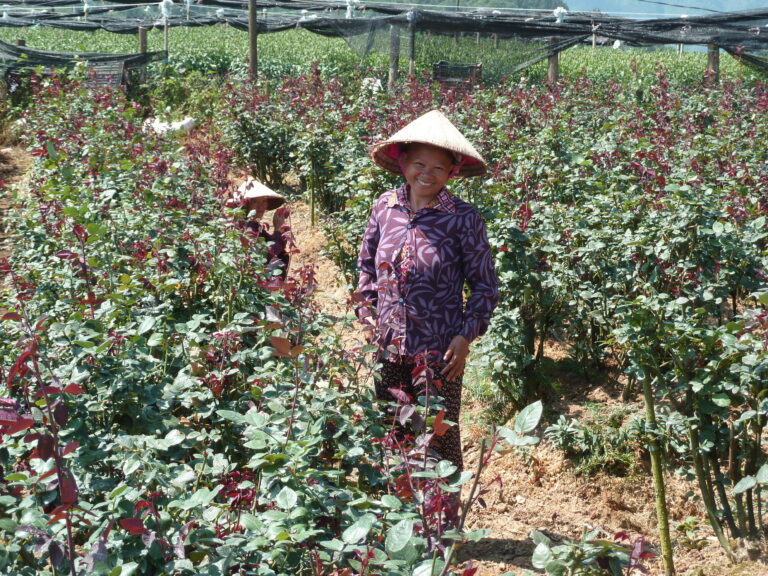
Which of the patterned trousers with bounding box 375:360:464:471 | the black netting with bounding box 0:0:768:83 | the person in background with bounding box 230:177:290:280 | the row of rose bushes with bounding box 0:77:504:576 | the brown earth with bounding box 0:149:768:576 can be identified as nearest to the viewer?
the row of rose bushes with bounding box 0:77:504:576

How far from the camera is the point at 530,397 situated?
4379 millimetres

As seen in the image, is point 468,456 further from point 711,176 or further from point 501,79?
point 501,79

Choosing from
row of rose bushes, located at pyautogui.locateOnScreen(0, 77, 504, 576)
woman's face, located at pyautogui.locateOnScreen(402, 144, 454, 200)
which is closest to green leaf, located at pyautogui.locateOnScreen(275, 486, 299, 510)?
row of rose bushes, located at pyautogui.locateOnScreen(0, 77, 504, 576)

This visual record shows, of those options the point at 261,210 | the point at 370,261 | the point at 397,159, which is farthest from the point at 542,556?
the point at 261,210

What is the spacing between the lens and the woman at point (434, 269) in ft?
9.51

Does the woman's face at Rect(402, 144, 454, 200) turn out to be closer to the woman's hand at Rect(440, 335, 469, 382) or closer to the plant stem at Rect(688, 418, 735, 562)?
the woman's hand at Rect(440, 335, 469, 382)

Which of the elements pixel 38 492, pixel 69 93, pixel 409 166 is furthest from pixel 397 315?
pixel 69 93

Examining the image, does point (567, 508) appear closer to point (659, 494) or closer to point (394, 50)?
point (659, 494)

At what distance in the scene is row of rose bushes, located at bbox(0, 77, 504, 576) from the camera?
1.57 meters

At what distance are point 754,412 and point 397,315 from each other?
1139mm

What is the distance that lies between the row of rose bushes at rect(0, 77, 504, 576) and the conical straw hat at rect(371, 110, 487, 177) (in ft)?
2.13

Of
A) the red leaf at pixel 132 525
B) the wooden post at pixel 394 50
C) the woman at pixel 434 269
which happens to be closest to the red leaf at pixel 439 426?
the red leaf at pixel 132 525

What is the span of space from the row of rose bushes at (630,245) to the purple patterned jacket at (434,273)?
530mm

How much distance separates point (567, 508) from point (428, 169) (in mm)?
1716
